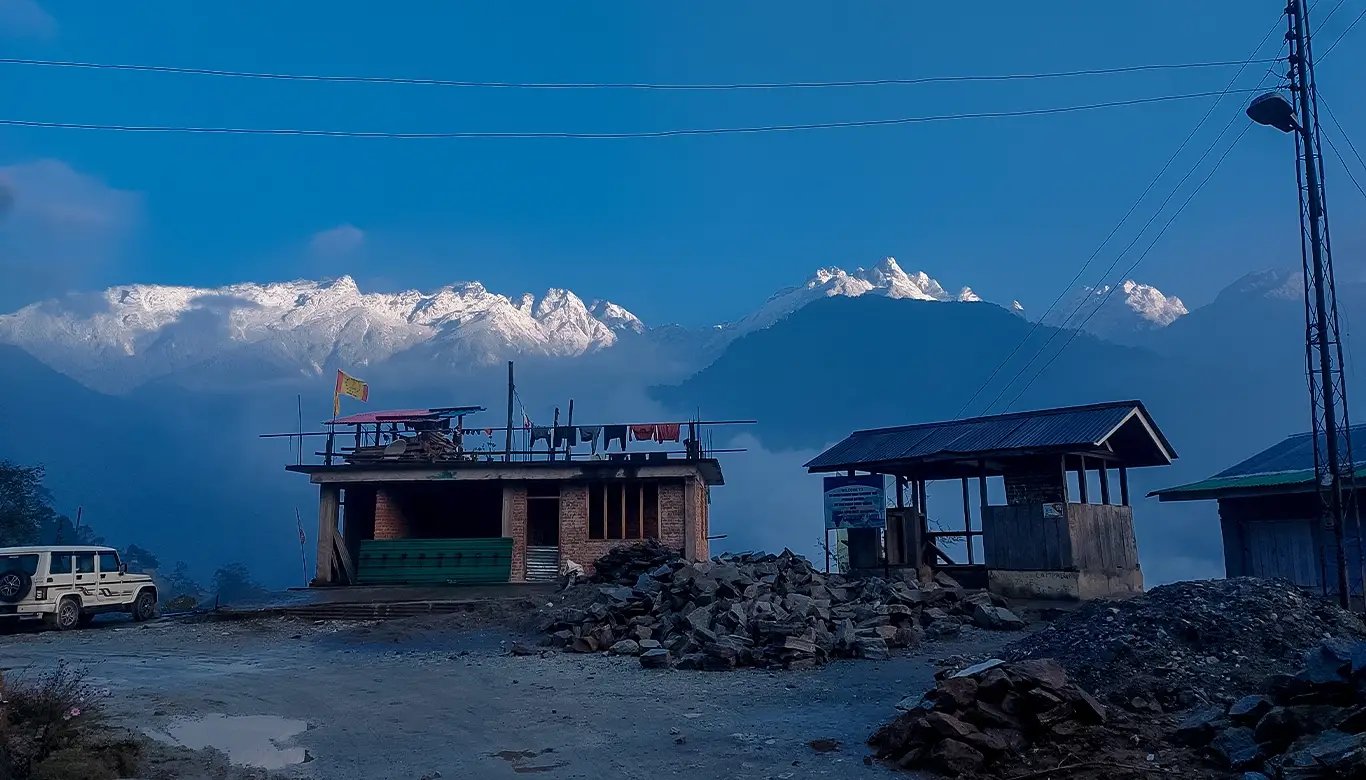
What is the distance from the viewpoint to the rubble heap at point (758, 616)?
52.2 feet

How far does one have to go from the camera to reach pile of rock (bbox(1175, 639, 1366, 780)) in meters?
7.05

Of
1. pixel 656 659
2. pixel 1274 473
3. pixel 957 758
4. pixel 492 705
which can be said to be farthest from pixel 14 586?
pixel 1274 473

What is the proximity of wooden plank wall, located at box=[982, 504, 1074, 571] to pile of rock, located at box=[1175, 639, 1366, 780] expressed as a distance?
1340 cm

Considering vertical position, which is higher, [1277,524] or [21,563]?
[1277,524]

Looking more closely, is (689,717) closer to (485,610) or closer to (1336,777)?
(1336,777)

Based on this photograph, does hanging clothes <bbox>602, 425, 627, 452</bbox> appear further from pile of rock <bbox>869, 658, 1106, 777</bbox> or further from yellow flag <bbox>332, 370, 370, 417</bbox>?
pile of rock <bbox>869, 658, 1106, 777</bbox>

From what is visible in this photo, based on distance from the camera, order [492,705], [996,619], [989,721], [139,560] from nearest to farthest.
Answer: [989,721] → [492,705] → [996,619] → [139,560]

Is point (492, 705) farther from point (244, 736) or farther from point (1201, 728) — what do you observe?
point (1201, 728)

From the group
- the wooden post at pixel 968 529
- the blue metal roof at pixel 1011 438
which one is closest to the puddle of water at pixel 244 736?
the blue metal roof at pixel 1011 438

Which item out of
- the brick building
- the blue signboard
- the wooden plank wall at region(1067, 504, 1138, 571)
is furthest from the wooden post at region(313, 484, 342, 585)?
the wooden plank wall at region(1067, 504, 1138, 571)

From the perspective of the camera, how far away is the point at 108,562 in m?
25.0

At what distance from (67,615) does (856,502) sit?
20.2 metres

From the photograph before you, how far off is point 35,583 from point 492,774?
1954 centimetres

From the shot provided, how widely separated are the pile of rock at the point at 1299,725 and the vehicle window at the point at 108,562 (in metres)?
25.2
